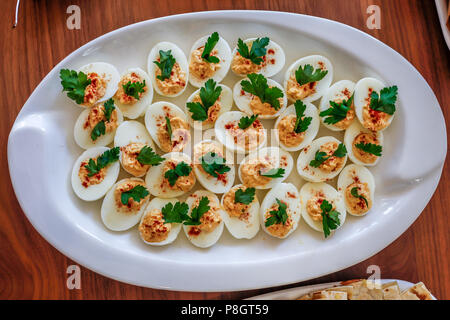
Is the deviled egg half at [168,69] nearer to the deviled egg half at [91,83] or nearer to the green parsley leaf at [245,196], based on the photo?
the deviled egg half at [91,83]

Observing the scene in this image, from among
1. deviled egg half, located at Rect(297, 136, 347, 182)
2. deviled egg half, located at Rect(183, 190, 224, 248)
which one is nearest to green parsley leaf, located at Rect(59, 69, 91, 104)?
deviled egg half, located at Rect(183, 190, 224, 248)

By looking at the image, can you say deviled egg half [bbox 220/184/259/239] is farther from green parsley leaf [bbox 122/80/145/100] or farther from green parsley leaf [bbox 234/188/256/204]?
green parsley leaf [bbox 122/80/145/100]

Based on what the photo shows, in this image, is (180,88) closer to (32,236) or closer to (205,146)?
(205,146)

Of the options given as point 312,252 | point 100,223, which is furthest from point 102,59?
point 312,252

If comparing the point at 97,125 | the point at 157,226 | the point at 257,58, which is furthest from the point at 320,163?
the point at 97,125

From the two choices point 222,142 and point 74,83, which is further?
point 222,142

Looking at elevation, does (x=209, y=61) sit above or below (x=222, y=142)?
above

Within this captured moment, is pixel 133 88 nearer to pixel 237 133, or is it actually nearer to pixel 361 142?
pixel 237 133

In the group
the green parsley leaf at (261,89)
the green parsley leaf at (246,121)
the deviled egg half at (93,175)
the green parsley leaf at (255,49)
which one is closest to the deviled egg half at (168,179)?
the deviled egg half at (93,175)
